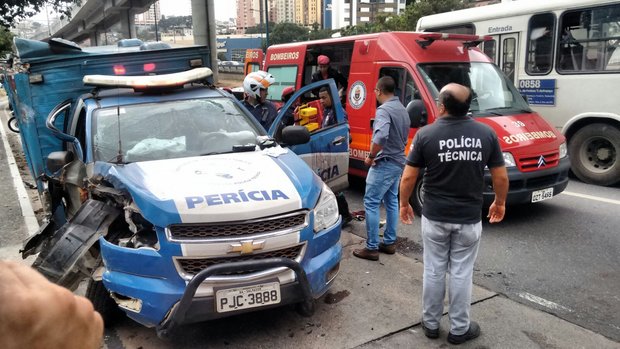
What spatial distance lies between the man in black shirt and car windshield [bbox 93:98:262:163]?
158 cm

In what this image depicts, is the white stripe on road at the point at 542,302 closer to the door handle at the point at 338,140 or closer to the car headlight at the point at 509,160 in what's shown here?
the car headlight at the point at 509,160

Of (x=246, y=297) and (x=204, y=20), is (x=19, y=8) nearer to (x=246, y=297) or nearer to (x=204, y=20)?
(x=204, y=20)

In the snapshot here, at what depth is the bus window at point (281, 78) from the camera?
8805 mm

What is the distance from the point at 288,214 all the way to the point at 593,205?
502 cm

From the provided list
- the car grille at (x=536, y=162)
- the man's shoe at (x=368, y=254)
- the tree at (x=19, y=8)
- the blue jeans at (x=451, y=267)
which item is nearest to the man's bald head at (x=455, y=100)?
the blue jeans at (x=451, y=267)

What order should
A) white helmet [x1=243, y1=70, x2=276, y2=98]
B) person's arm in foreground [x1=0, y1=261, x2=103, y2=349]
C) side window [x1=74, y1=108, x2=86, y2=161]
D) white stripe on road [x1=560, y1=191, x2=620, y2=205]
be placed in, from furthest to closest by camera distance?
white stripe on road [x1=560, y1=191, x2=620, y2=205] < white helmet [x1=243, y1=70, x2=276, y2=98] < side window [x1=74, y1=108, x2=86, y2=161] < person's arm in foreground [x1=0, y1=261, x2=103, y2=349]

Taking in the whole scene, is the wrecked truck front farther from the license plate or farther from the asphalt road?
the asphalt road

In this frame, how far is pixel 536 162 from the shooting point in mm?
5766

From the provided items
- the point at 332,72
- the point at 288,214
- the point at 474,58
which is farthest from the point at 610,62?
the point at 288,214

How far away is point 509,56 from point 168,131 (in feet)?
23.0

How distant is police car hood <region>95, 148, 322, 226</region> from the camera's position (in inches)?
121

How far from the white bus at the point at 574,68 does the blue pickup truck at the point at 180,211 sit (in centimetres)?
551

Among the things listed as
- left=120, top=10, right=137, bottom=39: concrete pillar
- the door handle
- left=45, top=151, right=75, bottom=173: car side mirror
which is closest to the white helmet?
the door handle

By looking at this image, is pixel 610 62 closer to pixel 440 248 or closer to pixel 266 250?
pixel 440 248
